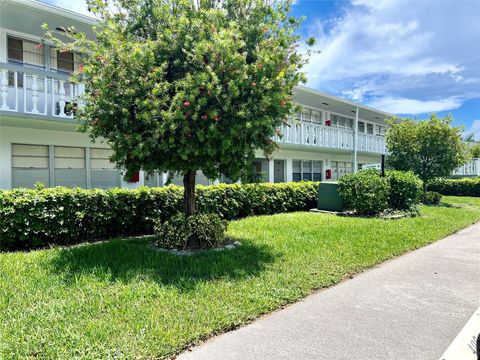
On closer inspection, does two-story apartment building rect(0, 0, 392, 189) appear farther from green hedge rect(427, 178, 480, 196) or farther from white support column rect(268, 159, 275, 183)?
green hedge rect(427, 178, 480, 196)

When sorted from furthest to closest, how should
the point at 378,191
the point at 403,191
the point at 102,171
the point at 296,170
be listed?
the point at 296,170
the point at 403,191
the point at 378,191
the point at 102,171

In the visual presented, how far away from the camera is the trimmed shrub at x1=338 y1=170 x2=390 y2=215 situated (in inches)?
476

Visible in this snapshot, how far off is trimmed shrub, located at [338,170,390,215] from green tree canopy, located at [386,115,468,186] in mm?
5449

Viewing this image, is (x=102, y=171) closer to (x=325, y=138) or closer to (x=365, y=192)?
(x=365, y=192)

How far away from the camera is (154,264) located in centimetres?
581

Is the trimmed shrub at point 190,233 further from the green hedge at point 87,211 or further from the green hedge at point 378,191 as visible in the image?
the green hedge at point 378,191

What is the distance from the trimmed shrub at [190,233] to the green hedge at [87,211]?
1472mm

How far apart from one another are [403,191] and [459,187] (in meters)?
14.5

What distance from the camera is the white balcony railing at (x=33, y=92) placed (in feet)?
27.6

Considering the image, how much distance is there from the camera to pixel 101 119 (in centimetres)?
608

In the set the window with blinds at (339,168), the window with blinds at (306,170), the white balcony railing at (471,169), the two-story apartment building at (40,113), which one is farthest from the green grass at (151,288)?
the white balcony railing at (471,169)

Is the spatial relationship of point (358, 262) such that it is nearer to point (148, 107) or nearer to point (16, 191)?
point (148, 107)

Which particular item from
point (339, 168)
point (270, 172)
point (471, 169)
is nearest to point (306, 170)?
point (270, 172)

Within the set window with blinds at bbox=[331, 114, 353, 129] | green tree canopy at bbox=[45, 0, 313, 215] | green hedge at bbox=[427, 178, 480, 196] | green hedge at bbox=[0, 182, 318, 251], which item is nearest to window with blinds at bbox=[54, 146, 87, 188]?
green hedge at bbox=[0, 182, 318, 251]
